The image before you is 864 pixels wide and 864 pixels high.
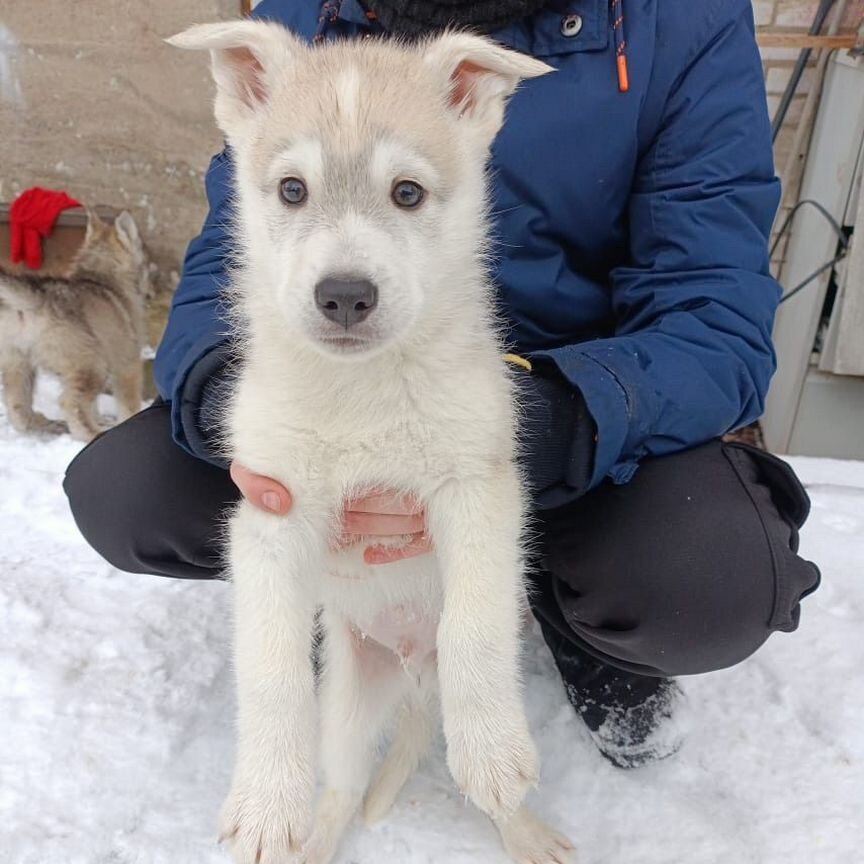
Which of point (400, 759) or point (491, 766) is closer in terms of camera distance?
point (491, 766)

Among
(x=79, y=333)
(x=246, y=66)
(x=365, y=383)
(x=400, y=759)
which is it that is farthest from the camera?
(x=79, y=333)

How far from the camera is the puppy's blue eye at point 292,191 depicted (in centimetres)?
171

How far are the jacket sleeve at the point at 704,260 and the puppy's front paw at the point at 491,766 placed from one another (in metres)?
0.64

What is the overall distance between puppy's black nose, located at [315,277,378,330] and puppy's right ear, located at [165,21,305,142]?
0.61 meters

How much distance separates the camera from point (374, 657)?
2182mm

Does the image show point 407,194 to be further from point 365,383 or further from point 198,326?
point 198,326

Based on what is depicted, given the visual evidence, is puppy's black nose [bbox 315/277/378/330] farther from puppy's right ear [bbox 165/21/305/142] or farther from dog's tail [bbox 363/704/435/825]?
dog's tail [bbox 363/704/435/825]

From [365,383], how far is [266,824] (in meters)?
0.91

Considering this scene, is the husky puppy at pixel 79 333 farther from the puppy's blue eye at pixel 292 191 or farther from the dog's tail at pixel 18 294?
the puppy's blue eye at pixel 292 191

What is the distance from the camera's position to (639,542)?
2053 millimetres

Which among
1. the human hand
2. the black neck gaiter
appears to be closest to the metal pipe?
the black neck gaiter

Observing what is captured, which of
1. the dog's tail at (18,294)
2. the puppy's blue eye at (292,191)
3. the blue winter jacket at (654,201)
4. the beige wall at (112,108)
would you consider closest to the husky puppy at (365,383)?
the puppy's blue eye at (292,191)

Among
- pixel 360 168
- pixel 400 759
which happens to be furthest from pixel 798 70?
pixel 400 759

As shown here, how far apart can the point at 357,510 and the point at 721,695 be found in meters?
1.33
